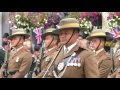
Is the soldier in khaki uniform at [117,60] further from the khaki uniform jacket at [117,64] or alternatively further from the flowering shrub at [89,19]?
the flowering shrub at [89,19]

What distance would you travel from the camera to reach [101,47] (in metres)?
5.43

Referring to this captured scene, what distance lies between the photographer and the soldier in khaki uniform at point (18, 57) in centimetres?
547

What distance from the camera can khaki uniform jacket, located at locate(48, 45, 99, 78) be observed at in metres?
4.47

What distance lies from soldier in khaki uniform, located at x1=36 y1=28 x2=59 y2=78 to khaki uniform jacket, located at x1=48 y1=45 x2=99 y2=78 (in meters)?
0.22

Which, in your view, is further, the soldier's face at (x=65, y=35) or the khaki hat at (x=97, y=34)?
the khaki hat at (x=97, y=34)

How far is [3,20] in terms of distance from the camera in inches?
218

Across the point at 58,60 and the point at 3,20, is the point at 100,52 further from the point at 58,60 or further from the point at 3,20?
the point at 3,20

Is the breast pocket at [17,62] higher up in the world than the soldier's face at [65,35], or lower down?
lower down

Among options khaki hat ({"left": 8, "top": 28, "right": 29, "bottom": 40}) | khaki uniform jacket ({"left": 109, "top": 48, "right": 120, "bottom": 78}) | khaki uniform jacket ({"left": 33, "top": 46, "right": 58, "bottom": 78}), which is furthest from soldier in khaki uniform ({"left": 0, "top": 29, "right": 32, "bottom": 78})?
khaki uniform jacket ({"left": 109, "top": 48, "right": 120, "bottom": 78})

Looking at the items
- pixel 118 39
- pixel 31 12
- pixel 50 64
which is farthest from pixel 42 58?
pixel 118 39

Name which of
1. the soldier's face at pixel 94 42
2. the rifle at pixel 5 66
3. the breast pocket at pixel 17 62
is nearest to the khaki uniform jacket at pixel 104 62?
the soldier's face at pixel 94 42

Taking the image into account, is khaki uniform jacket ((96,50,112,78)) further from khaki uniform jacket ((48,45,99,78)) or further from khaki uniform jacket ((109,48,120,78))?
khaki uniform jacket ((48,45,99,78))

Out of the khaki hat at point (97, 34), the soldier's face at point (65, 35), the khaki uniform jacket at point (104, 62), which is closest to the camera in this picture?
the soldier's face at point (65, 35)
